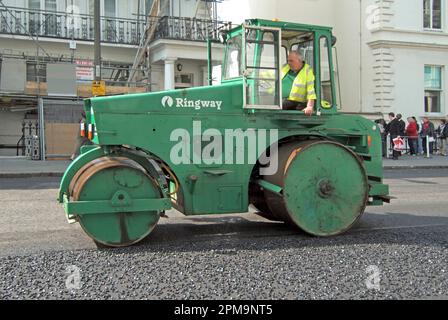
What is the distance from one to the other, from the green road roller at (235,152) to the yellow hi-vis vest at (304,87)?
0.13 ft

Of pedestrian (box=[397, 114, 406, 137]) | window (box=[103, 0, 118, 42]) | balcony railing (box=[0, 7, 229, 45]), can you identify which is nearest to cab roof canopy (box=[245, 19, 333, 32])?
balcony railing (box=[0, 7, 229, 45])

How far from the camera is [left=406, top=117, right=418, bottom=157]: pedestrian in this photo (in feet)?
74.4

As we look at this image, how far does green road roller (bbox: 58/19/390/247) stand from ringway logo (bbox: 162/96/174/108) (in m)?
0.02

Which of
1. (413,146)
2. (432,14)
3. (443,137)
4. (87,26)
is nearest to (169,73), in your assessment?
(87,26)

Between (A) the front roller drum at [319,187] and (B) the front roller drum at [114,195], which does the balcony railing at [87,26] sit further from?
(B) the front roller drum at [114,195]

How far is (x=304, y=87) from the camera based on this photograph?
6785 millimetres

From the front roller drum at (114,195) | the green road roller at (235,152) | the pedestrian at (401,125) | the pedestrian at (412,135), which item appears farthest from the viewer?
the pedestrian at (412,135)

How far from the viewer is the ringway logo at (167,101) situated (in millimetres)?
6246

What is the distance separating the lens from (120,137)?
6105 millimetres

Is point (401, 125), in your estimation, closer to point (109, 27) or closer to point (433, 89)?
point (433, 89)

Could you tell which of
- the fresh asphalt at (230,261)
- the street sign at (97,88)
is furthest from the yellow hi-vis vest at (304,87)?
the street sign at (97,88)
